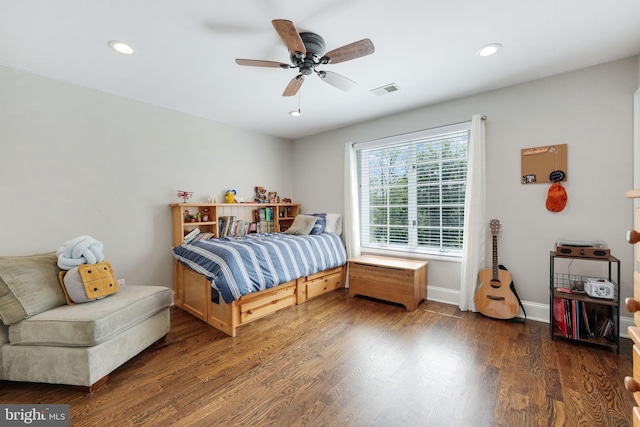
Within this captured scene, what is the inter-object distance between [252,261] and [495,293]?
8.36 feet

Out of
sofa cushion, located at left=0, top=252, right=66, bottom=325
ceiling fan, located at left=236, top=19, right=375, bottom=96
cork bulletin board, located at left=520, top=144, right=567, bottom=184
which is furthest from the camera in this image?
cork bulletin board, located at left=520, top=144, right=567, bottom=184

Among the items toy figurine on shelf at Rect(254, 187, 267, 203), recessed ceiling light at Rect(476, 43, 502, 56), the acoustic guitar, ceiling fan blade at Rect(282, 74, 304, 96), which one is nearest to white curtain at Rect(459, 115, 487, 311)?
the acoustic guitar

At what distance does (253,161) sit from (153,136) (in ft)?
4.79

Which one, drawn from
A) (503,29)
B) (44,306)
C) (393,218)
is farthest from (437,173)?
(44,306)

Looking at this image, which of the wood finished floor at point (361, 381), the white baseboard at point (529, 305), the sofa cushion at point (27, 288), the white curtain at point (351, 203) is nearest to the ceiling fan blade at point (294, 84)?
the white curtain at point (351, 203)

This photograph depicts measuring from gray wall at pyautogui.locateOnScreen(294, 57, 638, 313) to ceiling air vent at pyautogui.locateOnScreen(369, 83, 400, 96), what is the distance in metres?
0.73

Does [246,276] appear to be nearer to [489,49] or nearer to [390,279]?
[390,279]

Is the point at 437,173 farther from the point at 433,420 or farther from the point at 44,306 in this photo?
the point at 44,306

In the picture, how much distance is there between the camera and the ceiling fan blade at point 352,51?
5.58 feet

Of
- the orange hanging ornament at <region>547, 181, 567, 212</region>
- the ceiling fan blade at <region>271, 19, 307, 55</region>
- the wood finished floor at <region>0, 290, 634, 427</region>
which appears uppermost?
the ceiling fan blade at <region>271, 19, 307, 55</region>

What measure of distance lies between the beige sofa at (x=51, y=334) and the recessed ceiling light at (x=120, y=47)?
69.4 inches

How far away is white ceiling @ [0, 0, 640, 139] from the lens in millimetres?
1690

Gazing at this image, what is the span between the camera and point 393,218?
3.77 meters

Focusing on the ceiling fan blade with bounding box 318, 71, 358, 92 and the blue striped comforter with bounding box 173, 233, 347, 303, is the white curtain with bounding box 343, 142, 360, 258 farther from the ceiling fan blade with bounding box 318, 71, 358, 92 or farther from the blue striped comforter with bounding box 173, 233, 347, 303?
the ceiling fan blade with bounding box 318, 71, 358, 92
